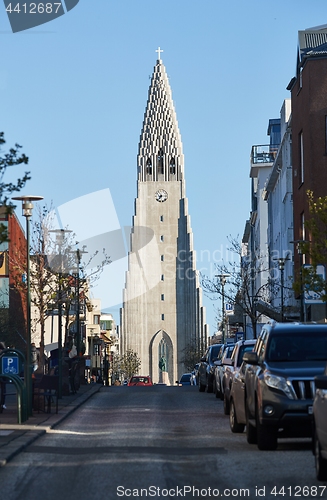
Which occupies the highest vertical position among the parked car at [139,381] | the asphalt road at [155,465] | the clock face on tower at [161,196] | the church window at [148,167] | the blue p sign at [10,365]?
the church window at [148,167]

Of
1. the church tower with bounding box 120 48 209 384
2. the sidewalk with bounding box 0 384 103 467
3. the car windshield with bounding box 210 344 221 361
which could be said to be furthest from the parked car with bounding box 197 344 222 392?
the church tower with bounding box 120 48 209 384

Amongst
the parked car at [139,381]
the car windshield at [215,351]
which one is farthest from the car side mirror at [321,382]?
the parked car at [139,381]

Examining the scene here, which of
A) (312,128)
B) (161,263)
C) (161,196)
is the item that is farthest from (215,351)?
(161,263)

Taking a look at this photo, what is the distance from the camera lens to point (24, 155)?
18828 millimetres

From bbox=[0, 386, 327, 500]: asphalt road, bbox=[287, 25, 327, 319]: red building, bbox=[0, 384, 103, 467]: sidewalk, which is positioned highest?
bbox=[287, 25, 327, 319]: red building

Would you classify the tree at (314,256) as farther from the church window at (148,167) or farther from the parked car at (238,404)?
the church window at (148,167)

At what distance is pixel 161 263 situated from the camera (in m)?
188

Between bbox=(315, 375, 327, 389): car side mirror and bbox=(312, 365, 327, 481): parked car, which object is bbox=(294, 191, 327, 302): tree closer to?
bbox=(312, 365, 327, 481): parked car

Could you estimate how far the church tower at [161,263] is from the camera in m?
186

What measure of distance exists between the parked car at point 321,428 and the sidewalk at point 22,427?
427cm

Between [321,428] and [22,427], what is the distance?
33.7 feet

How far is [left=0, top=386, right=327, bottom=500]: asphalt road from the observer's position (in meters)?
11.5

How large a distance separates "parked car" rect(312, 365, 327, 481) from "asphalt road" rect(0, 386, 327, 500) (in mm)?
179

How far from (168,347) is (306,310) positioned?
140 metres
